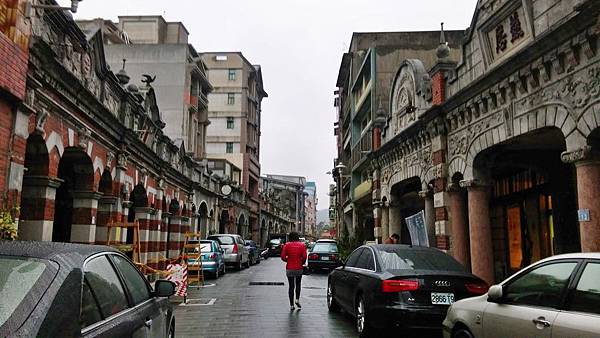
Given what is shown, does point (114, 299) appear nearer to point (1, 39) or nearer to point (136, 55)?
point (1, 39)

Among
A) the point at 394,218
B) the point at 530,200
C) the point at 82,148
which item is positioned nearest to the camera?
the point at 82,148

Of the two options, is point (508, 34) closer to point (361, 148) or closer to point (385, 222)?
point (385, 222)

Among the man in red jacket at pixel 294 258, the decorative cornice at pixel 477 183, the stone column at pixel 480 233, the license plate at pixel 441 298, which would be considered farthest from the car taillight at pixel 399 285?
the decorative cornice at pixel 477 183

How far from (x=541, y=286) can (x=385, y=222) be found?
650 inches

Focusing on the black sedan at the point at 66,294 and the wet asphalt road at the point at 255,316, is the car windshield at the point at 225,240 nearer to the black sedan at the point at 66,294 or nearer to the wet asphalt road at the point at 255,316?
the wet asphalt road at the point at 255,316

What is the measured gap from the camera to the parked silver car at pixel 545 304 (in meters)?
3.94

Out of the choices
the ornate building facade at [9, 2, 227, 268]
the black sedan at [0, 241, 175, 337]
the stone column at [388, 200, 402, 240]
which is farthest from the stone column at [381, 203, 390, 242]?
the black sedan at [0, 241, 175, 337]

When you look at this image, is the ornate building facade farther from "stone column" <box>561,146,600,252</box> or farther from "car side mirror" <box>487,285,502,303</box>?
A: "stone column" <box>561,146,600,252</box>

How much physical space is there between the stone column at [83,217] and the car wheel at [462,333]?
10.0 metres

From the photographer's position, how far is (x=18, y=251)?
3.11 m

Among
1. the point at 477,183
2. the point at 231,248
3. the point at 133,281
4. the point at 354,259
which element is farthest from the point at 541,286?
the point at 231,248

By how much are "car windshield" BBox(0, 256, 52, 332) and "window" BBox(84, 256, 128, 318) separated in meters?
0.34

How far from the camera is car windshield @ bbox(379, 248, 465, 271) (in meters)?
7.77

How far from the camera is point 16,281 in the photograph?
2.79 metres
